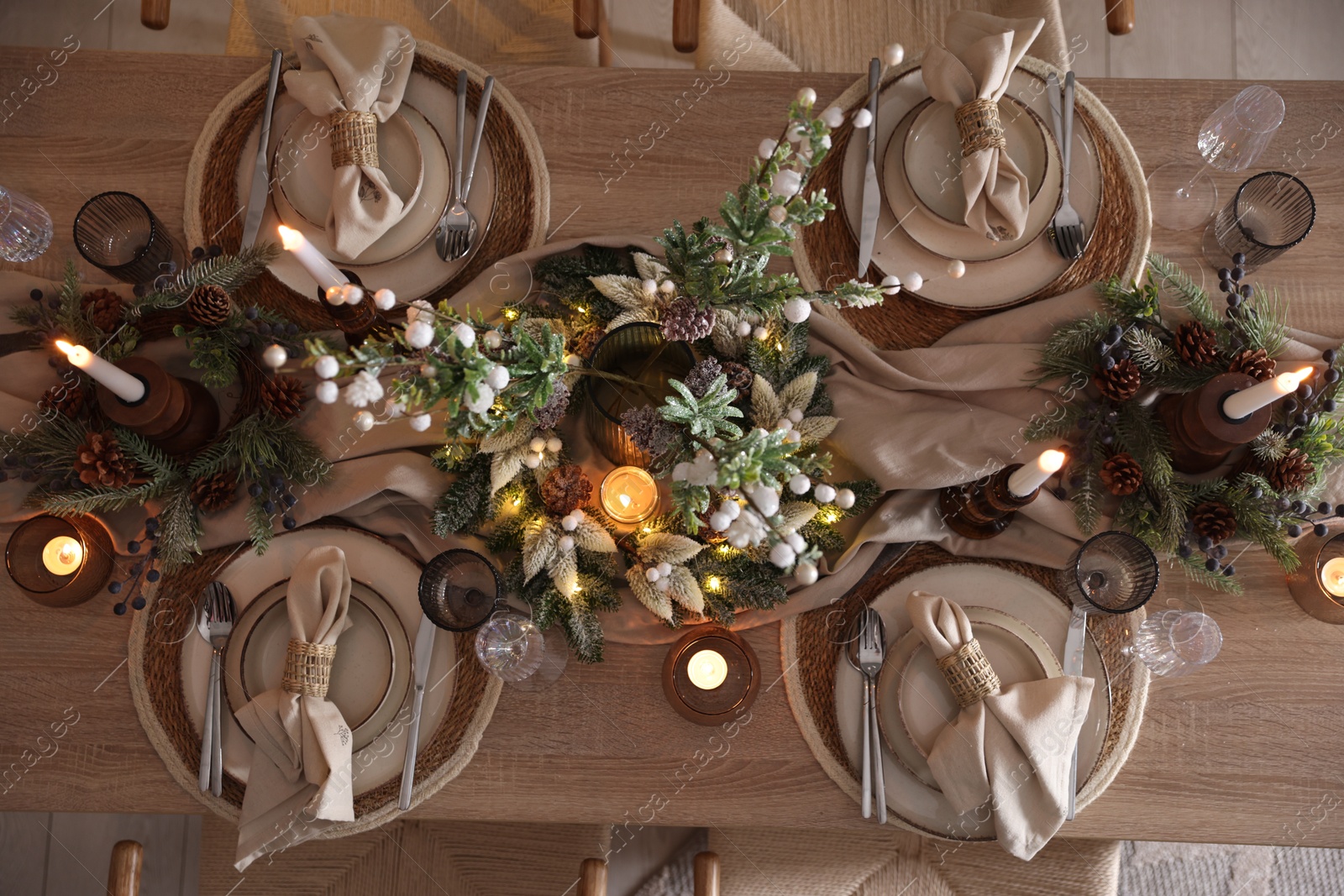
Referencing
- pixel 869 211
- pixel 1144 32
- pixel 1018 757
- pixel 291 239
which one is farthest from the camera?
pixel 1144 32

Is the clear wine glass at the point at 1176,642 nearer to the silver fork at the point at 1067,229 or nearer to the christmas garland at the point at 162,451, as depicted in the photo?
the silver fork at the point at 1067,229

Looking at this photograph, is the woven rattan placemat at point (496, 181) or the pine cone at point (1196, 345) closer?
the pine cone at point (1196, 345)

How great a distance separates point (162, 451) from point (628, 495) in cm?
60

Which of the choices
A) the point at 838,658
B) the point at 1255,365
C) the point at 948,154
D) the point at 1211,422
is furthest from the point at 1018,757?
the point at 948,154

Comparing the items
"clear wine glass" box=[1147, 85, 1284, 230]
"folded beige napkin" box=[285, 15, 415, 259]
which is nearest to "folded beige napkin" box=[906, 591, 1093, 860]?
"clear wine glass" box=[1147, 85, 1284, 230]

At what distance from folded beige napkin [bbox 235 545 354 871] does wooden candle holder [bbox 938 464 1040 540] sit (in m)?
0.80

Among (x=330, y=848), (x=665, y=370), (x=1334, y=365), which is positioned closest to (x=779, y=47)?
(x=665, y=370)

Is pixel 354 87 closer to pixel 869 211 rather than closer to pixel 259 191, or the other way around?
pixel 259 191

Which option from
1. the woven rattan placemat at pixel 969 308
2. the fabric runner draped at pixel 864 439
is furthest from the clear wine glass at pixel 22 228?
the woven rattan placemat at pixel 969 308

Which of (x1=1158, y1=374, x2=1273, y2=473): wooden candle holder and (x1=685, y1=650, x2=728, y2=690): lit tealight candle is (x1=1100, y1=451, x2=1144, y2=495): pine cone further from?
(x1=685, y1=650, x2=728, y2=690): lit tealight candle

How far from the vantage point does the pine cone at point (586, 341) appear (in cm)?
106

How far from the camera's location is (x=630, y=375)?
102 cm

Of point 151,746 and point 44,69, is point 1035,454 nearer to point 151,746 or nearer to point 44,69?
point 151,746

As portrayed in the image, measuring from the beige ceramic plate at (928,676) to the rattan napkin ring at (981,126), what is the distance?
614mm
